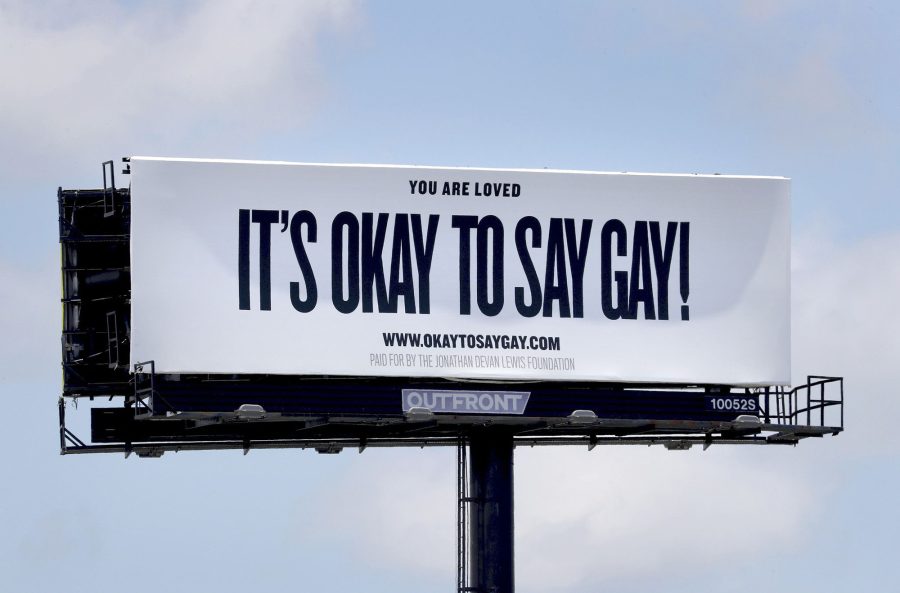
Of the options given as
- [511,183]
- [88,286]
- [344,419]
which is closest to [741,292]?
[511,183]

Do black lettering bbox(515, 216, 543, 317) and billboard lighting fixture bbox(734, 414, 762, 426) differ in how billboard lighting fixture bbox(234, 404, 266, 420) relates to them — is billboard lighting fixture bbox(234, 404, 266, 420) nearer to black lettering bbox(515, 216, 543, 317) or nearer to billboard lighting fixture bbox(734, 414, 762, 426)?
black lettering bbox(515, 216, 543, 317)

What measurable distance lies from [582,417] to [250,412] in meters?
7.09

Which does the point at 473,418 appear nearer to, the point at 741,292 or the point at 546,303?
the point at 546,303

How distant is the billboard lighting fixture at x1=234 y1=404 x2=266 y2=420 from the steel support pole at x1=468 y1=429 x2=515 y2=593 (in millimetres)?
5627

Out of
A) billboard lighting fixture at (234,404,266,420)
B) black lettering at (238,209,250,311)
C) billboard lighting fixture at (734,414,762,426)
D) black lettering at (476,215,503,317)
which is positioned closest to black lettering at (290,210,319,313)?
black lettering at (238,209,250,311)

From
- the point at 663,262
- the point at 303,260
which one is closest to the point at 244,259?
the point at 303,260

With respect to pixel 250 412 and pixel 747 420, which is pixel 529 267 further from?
pixel 250 412

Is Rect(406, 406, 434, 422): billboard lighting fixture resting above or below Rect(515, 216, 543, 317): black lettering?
below

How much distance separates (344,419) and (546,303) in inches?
201

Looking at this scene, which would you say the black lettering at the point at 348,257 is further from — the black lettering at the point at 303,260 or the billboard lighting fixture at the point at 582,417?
the billboard lighting fixture at the point at 582,417

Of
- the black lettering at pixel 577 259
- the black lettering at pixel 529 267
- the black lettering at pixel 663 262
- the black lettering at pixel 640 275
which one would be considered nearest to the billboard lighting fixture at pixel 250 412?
the black lettering at pixel 529 267

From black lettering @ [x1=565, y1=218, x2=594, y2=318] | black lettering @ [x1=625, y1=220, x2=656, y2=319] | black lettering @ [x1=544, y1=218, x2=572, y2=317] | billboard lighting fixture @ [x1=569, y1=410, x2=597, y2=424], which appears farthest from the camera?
black lettering @ [x1=625, y1=220, x2=656, y2=319]

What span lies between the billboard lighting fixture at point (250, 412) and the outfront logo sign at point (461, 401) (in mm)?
3111

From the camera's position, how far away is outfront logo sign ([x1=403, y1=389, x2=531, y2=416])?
189 feet
